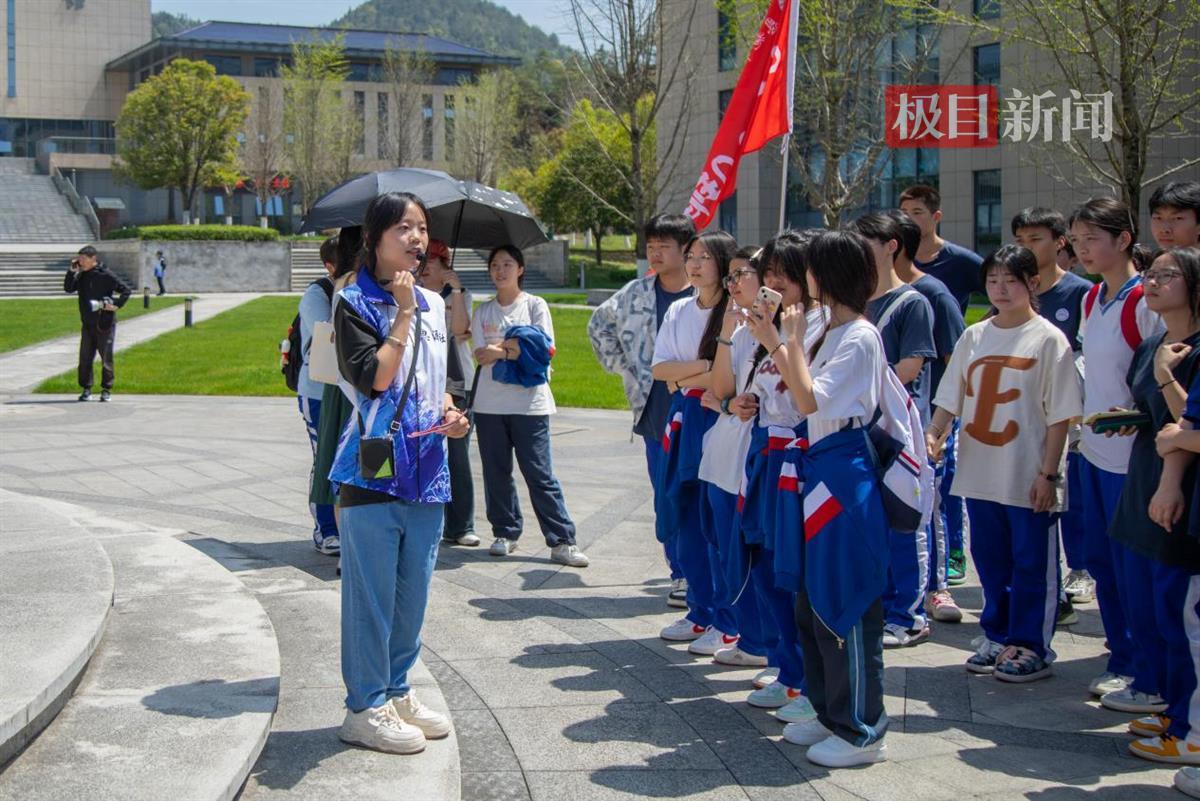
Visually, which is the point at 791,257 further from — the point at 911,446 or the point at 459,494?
the point at 459,494

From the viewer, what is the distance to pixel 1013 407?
18.0 feet

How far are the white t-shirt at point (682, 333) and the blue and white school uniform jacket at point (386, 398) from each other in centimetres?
162

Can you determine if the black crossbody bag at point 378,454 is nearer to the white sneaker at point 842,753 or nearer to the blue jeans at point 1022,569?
the white sneaker at point 842,753

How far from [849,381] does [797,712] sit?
134cm

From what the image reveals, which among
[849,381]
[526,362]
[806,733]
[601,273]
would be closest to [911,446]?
[849,381]

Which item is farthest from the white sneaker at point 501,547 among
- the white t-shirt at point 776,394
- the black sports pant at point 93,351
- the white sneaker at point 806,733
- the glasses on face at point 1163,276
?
the black sports pant at point 93,351

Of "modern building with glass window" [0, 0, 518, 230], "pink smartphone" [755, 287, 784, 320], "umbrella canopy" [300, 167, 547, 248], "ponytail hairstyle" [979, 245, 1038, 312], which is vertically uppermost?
"modern building with glass window" [0, 0, 518, 230]

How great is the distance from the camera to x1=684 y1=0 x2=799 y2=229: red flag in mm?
6566

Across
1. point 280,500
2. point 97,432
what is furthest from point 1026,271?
point 97,432

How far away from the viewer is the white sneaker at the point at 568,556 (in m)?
7.46

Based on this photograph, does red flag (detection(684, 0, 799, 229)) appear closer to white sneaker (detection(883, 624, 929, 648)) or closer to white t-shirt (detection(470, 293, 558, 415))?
white t-shirt (detection(470, 293, 558, 415))

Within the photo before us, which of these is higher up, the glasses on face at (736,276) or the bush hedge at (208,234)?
the bush hedge at (208,234)

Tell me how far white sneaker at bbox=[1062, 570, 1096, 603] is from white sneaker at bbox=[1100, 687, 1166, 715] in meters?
1.70

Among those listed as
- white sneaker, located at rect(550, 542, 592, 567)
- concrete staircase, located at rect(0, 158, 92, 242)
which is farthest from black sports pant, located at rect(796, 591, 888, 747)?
concrete staircase, located at rect(0, 158, 92, 242)
